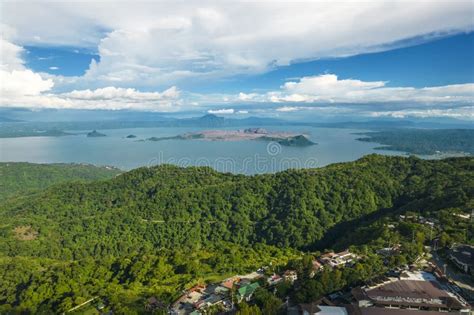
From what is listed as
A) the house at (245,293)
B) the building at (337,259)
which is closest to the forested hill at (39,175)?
the building at (337,259)

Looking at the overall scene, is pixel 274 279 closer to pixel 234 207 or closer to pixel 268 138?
pixel 234 207

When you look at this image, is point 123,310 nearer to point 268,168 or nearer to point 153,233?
point 153,233

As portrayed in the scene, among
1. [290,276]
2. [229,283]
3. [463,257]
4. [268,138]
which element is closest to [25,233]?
[229,283]

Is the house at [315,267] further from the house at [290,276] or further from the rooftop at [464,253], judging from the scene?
the rooftop at [464,253]

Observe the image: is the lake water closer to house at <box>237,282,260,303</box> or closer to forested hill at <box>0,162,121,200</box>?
forested hill at <box>0,162,121,200</box>

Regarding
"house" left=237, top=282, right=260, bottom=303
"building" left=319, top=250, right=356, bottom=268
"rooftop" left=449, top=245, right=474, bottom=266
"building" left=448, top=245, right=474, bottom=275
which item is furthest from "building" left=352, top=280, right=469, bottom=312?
"building" left=319, top=250, right=356, bottom=268

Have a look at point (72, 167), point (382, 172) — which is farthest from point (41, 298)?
point (72, 167)
